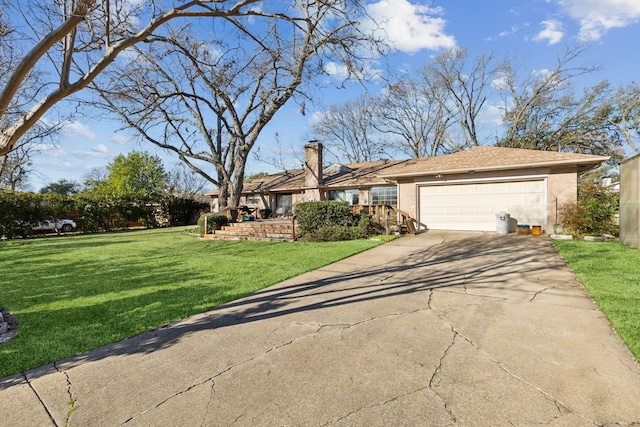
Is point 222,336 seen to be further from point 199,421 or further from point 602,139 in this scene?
point 602,139

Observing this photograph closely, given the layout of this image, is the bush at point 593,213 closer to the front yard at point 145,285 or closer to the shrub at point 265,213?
the front yard at point 145,285

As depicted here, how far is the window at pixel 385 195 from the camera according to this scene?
56.0 ft

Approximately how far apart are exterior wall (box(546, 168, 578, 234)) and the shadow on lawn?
8.39ft

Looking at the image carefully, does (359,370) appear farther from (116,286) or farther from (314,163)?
(314,163)

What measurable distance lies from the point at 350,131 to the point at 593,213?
2836 cm

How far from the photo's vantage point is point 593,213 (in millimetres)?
10742

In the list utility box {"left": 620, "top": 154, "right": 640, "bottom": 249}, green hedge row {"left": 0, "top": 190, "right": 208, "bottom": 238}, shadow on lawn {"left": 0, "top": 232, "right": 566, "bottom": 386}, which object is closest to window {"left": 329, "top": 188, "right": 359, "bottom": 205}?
shadow on lawn {"left": 0, "top": 232, "right": 566, "bottom": 386}

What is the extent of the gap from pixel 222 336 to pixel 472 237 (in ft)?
34.9

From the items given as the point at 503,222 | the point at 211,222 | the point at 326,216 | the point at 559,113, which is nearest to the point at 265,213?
the point at 211,222

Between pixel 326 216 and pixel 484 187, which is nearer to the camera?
pixel 326 216

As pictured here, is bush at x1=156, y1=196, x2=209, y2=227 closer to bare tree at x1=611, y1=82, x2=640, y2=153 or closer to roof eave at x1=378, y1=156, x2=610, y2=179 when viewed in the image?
roof eave at x1=378, y1=156, x2=610, y2=179

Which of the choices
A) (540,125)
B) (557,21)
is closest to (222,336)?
(557,21)

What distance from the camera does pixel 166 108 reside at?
59.4 ft

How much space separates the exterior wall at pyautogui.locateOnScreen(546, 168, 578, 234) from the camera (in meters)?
11.5
